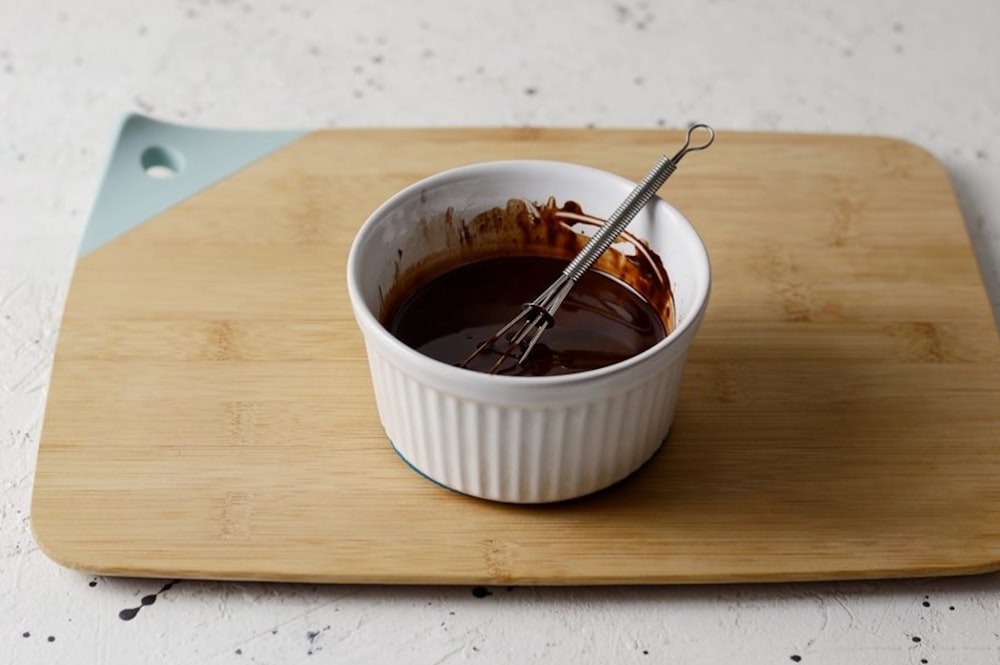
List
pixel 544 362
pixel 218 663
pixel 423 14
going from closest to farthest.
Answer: pixel 218 663, pixel 544 362, pixel 423 14

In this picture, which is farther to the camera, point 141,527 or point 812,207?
point 812,207

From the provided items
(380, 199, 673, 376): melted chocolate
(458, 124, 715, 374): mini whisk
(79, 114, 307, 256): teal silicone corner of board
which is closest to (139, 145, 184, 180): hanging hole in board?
(79, 114, 307, 256): teal silicone corner of board

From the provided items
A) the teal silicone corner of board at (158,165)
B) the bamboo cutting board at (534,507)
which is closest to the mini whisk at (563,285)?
the bamboo cutting board at (534,507)

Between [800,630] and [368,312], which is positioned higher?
[368,312]

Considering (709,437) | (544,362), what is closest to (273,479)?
(544,362)

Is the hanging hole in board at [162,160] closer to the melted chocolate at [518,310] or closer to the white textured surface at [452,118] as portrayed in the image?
the white textured surface at [452,118]

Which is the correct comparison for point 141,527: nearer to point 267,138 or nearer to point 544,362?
point 544,362
